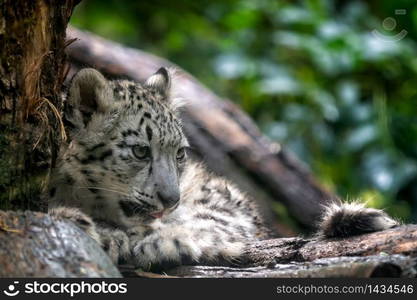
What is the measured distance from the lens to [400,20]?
8984mm

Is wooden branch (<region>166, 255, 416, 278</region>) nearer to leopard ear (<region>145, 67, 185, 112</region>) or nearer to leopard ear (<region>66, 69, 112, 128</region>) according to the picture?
leopard ear (<region>66, 69, 112, 128</region>)

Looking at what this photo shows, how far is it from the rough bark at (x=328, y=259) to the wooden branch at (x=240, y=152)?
2.77 metres

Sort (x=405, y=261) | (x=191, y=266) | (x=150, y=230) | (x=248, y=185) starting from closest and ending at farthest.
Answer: (x=405, y=261), (x=191, y=266), (x=150, y=230), (x=248, y=185)

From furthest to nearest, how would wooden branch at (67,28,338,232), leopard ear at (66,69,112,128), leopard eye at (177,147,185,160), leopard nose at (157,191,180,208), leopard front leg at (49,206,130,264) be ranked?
wooden branch at (67,28,338,232) < leopard eye at (177,147,185,160) < leopard ear at (66,69,112,128) < leopard nose at (157,191,180,208) < leopard front leg at (49,206,130,264)

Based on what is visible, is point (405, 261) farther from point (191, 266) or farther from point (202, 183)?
point (202, 183)

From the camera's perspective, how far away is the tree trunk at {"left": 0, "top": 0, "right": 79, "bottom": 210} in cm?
348

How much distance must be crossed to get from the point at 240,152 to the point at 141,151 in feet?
8.95

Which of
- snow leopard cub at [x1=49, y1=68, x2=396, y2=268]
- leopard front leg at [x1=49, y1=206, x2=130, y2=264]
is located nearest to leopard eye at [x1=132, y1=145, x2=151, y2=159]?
snow leopard cub at [x1=49, y1=68, x2=396, y2=268]

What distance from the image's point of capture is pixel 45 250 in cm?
317

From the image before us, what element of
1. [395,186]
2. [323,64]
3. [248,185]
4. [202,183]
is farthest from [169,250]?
[323,64]

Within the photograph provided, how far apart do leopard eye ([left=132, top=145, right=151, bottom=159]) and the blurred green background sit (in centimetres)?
388

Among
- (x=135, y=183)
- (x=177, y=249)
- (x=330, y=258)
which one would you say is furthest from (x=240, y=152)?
(x=330, y=258)

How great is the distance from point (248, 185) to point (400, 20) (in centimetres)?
328

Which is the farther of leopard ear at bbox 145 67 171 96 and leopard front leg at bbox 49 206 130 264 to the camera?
leopard ear at bbox 145 67 171 96
